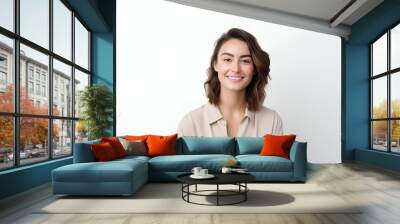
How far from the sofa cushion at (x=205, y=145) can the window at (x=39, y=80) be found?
2.14m

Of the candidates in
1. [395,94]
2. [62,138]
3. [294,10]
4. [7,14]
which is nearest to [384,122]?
[395,94]

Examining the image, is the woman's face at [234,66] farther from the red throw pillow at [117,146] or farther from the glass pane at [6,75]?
the glass pane at [6,75]

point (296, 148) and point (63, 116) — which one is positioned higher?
point (63, 116)

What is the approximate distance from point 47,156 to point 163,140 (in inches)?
74.6

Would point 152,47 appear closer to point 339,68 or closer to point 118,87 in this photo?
point 118,87

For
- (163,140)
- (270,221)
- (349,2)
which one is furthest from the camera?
(349,2)

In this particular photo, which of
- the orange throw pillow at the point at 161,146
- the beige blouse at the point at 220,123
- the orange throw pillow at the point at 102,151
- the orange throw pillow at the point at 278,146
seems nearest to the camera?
the orange throw pillow at the point at 102,151

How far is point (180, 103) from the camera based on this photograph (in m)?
8.12

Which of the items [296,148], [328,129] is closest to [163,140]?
[296,148]

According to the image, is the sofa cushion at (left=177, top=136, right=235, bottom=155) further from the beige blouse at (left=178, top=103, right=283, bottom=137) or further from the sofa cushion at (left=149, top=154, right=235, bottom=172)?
the sofa cushion at (left=149, top=154, right=235, bottom=172)

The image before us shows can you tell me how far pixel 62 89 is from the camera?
22.2 ft

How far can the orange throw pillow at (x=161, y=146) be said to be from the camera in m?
6.59

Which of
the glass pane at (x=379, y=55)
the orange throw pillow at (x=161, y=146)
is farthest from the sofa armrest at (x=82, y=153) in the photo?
the glass pane at (x=379, y=55)

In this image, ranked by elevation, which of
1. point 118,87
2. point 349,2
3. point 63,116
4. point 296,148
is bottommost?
point 296,148
